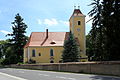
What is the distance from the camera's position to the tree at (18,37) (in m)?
74.3

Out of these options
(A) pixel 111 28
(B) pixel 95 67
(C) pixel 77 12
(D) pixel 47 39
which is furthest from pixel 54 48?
(B) pixel 95 67

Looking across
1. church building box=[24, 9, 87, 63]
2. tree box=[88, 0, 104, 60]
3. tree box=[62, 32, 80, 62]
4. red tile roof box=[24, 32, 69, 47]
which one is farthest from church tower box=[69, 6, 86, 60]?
tree box=[88, 0, 104, 60]

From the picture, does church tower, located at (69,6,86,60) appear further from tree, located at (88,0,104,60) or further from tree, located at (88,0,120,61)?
tree, located at (88,0,120,61)

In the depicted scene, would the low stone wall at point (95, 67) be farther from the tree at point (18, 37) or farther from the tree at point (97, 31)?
the tree at point (18, 37)

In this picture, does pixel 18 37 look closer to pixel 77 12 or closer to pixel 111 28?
pixel 77 12

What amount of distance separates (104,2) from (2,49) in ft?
251

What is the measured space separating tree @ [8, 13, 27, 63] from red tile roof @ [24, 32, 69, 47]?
285 centimetres

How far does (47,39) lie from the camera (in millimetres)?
73125

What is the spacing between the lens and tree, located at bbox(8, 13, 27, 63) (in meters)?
74.3

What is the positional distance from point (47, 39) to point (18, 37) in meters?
9.00

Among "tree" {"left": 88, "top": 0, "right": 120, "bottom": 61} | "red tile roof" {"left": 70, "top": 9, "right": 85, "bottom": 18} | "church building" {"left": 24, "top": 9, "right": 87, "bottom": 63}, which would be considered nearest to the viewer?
"tree" {"left": 88, "top": 0, "right": 120, "bottom": 61}

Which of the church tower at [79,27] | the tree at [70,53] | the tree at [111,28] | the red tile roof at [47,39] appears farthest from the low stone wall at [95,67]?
the red tile roof at [47,39]

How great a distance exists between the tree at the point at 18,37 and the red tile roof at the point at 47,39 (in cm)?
285

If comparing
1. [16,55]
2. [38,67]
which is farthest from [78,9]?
[38,67]
